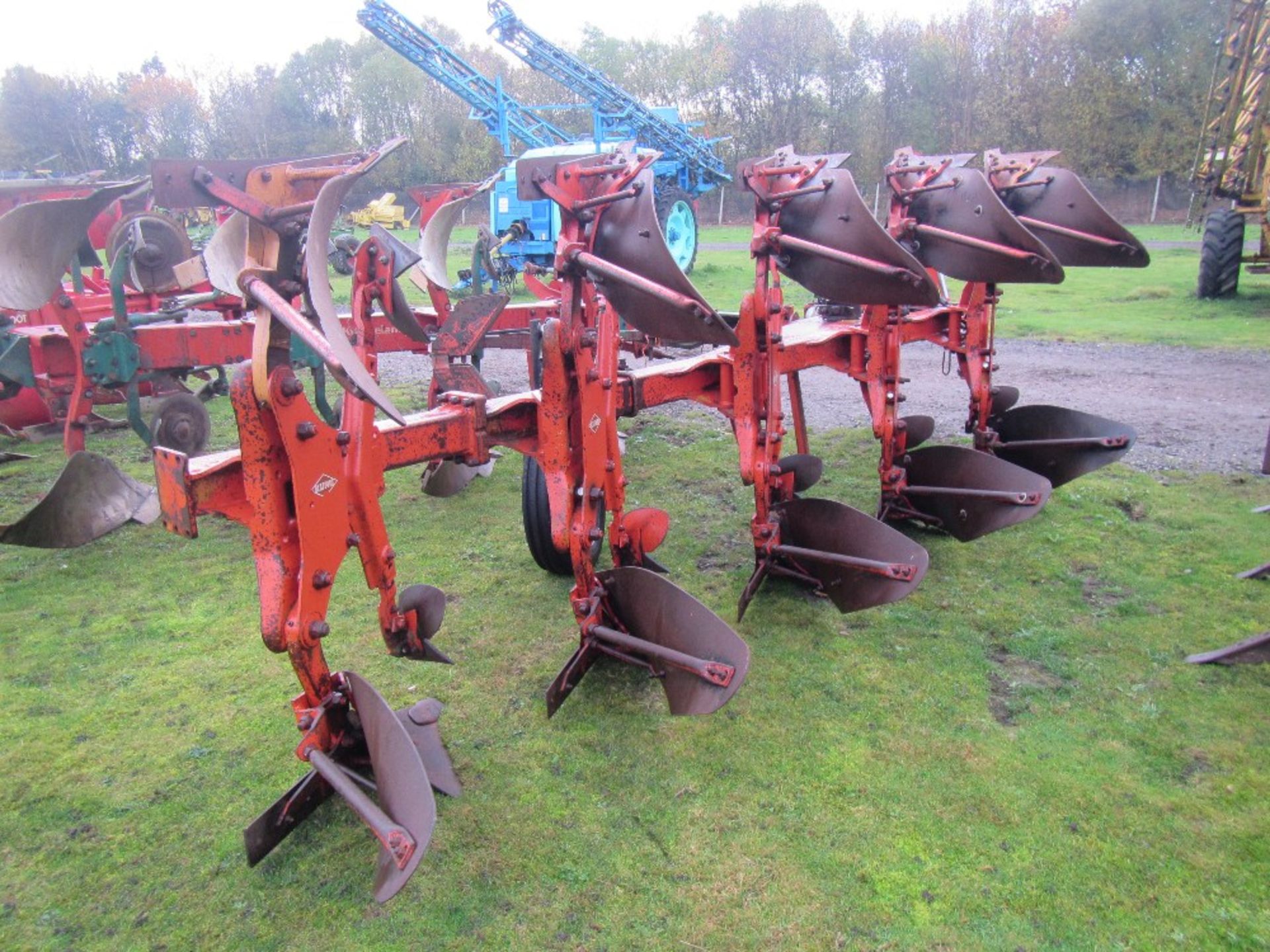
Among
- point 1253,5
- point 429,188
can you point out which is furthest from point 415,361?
point 1253,5

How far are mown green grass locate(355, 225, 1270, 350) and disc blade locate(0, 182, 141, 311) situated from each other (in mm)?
8613

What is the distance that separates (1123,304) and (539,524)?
11.2 metres

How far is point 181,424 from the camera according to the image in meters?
5.66

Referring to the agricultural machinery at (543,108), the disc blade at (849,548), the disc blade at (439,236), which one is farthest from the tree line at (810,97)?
the disc blade at (849,548)

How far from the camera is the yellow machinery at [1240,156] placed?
11.2 m

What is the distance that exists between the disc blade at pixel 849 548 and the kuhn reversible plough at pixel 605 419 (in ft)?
0.03

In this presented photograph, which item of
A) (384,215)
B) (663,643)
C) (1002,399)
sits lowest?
(663,643)

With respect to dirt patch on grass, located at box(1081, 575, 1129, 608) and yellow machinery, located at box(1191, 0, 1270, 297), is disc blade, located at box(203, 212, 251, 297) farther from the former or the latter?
yellow machinery, located at box(1191, 0, 1270, 297)

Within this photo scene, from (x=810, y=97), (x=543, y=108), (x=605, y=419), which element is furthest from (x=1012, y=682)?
(x=810, y=97)

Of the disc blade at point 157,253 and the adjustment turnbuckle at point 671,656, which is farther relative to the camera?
the disc blade at point 157,253

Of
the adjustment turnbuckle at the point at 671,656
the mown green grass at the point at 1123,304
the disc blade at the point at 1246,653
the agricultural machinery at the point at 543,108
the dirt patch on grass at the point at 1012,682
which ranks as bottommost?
the dirt patch on grass at the point at 1012,682

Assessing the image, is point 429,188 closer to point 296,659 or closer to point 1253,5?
point 296,659

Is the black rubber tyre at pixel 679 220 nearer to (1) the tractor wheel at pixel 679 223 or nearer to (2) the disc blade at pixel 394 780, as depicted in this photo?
(1) the tractor wheel at pixel 679 223

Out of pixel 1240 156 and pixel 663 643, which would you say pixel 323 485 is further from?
pixel 1240 156
